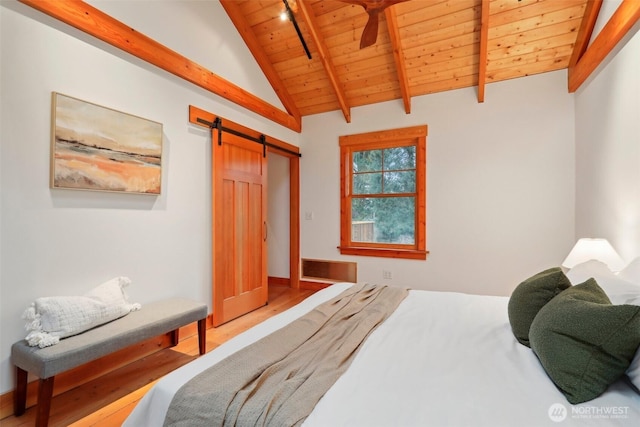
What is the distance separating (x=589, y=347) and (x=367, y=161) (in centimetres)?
356

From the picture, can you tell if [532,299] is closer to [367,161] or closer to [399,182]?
[399,182]

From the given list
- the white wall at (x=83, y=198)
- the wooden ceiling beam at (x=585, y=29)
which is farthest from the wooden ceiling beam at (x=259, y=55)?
the wooden ceiling beam at (x=585, y=29)

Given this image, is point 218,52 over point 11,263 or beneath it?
over

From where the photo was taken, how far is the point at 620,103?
2229mm

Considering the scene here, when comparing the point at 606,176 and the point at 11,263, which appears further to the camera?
the point at 606,176

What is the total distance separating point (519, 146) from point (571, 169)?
570mm

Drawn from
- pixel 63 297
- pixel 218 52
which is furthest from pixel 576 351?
pixel 218 52

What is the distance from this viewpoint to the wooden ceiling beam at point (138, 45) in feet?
6.53

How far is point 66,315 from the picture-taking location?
1807mm

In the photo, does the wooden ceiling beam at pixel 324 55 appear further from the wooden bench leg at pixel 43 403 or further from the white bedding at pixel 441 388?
the wooden bench leg at pixel 43 403

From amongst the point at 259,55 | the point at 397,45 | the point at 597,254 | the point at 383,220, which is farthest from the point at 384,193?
the point at 259,55

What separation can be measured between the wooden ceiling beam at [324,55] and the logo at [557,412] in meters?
3.66

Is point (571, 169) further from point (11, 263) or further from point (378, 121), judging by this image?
point (11, 263)

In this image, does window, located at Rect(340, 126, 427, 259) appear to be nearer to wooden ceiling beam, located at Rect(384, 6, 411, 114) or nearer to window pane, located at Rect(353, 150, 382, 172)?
window pane, located at Rect(353, 150, 382, 172)
